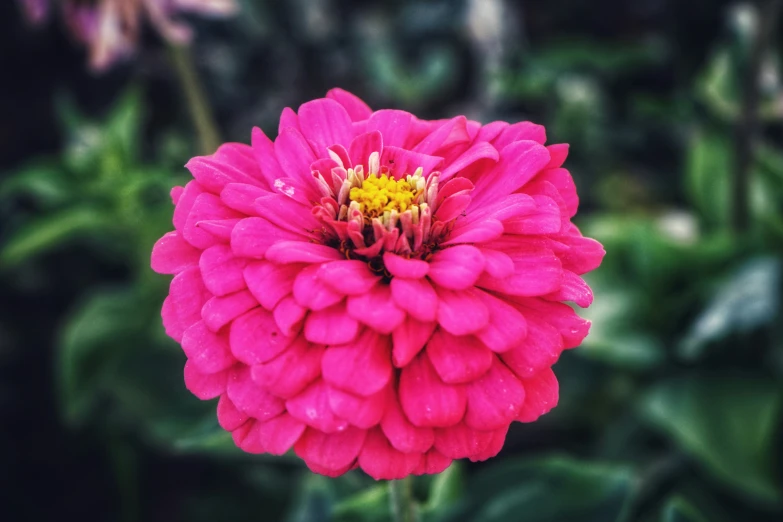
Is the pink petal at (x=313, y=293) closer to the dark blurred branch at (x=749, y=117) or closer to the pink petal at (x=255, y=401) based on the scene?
the pink petal at (x=255, y=401)

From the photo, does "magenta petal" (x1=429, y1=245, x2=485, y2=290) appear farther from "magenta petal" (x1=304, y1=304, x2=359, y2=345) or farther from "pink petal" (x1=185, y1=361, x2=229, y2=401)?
"pink petal" (x1=185, y1=361, x2=229, y2=401)

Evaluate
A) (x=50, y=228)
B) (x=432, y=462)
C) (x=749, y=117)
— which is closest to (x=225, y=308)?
(x=432, y=462)

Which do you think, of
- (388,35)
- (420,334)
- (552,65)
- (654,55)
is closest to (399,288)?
(420,334)

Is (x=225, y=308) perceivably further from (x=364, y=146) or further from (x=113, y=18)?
(x=113, y=18)

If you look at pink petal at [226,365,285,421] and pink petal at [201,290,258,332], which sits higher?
pink petal at [201,290,258,332]

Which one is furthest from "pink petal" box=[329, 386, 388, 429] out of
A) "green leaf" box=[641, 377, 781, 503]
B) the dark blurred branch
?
the dark blurred branch
